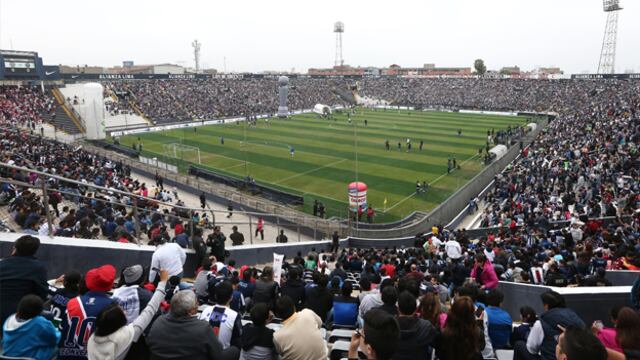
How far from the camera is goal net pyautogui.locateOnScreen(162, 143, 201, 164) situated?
1570 inches

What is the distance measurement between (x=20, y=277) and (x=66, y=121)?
5521 cm

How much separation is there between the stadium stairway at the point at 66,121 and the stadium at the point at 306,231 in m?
0.34

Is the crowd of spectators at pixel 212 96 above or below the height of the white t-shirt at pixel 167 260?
above

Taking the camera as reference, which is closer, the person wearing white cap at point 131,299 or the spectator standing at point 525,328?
the person wearing white cap at point 131,299

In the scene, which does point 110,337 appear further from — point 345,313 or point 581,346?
point 581,346

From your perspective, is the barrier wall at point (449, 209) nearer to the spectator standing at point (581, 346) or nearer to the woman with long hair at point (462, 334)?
the woman with long hair at point (462, 334)

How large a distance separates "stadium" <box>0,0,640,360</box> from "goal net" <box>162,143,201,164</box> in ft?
1.55

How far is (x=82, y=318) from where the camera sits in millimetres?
4363

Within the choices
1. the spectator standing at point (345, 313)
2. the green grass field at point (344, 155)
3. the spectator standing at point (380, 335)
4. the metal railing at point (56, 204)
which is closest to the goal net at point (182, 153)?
the green grass field at point (344, 155)

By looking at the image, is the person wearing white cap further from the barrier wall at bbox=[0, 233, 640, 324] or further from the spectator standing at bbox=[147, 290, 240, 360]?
the barrier wall at bbox=[0, 233, 640, 324]

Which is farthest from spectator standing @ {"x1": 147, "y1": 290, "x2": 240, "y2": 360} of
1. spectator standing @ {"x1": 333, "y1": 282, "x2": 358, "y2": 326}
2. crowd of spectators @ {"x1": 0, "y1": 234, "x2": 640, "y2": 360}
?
spectator standing @ {"x1": 333, "y1": 282, "x2": 358, "y2": 326}

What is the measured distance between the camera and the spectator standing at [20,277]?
4.54 m

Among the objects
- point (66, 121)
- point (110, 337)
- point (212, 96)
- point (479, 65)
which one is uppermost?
point (479, 65)

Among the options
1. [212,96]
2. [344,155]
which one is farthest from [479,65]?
[344,155]
